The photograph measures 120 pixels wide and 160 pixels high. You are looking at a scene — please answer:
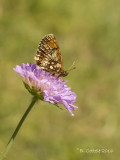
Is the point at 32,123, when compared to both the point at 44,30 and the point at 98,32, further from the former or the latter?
the point at 98,32

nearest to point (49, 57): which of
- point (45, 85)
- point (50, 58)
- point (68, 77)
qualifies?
point (50, 58)

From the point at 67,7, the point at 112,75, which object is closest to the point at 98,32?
the point at 67,7

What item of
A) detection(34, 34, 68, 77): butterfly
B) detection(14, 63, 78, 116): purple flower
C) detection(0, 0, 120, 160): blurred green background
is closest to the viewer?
detection(14, 63, 78, 116): purple flower

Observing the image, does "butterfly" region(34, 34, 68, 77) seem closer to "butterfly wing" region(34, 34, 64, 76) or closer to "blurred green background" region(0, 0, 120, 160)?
"butterfly wing" region(34, 34, 64, 76)

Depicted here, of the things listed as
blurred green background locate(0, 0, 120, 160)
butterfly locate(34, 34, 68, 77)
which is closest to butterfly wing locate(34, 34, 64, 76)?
butterfly locate(34, 34, 68, 77)

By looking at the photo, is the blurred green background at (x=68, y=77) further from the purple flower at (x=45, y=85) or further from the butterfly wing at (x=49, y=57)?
the purple flower at (x=45, y=85)

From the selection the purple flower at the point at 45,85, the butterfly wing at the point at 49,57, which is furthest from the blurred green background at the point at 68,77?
the purple flower at the point at 45,85

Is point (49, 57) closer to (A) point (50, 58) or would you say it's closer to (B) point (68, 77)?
(A) point (50, 58)
